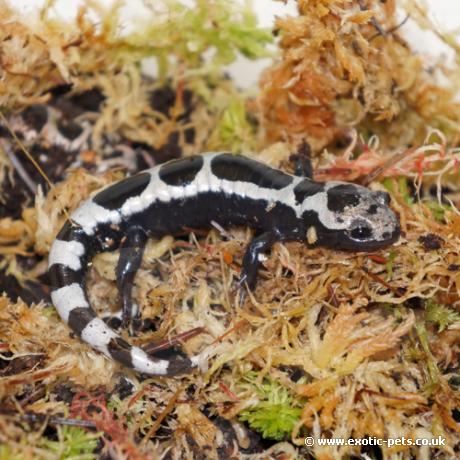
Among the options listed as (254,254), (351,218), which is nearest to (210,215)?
(254,254)

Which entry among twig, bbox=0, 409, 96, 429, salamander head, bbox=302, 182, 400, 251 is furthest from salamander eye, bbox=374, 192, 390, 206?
twig, bbox=0, 409, 96, 429

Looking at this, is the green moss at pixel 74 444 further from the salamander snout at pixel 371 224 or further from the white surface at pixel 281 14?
the white surface at pixel 281 14

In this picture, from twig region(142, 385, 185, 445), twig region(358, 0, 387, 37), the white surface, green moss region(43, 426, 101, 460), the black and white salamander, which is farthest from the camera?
the white surface

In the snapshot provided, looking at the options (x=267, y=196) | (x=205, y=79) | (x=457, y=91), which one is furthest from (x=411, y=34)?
(x=267, y=196)

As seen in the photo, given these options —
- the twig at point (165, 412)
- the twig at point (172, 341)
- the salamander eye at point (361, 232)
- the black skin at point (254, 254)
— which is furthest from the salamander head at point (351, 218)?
the twig at point (165, 412)

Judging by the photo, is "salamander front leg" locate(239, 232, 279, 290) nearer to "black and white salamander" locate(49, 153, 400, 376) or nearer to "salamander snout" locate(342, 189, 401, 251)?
"black and white salamander" locate(49, 153, 400, 376)

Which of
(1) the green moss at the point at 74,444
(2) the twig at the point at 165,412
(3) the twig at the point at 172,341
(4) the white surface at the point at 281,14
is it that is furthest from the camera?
(4) the white surface at the point at 281,14

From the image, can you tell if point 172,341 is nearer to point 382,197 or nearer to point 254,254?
point 254,254
